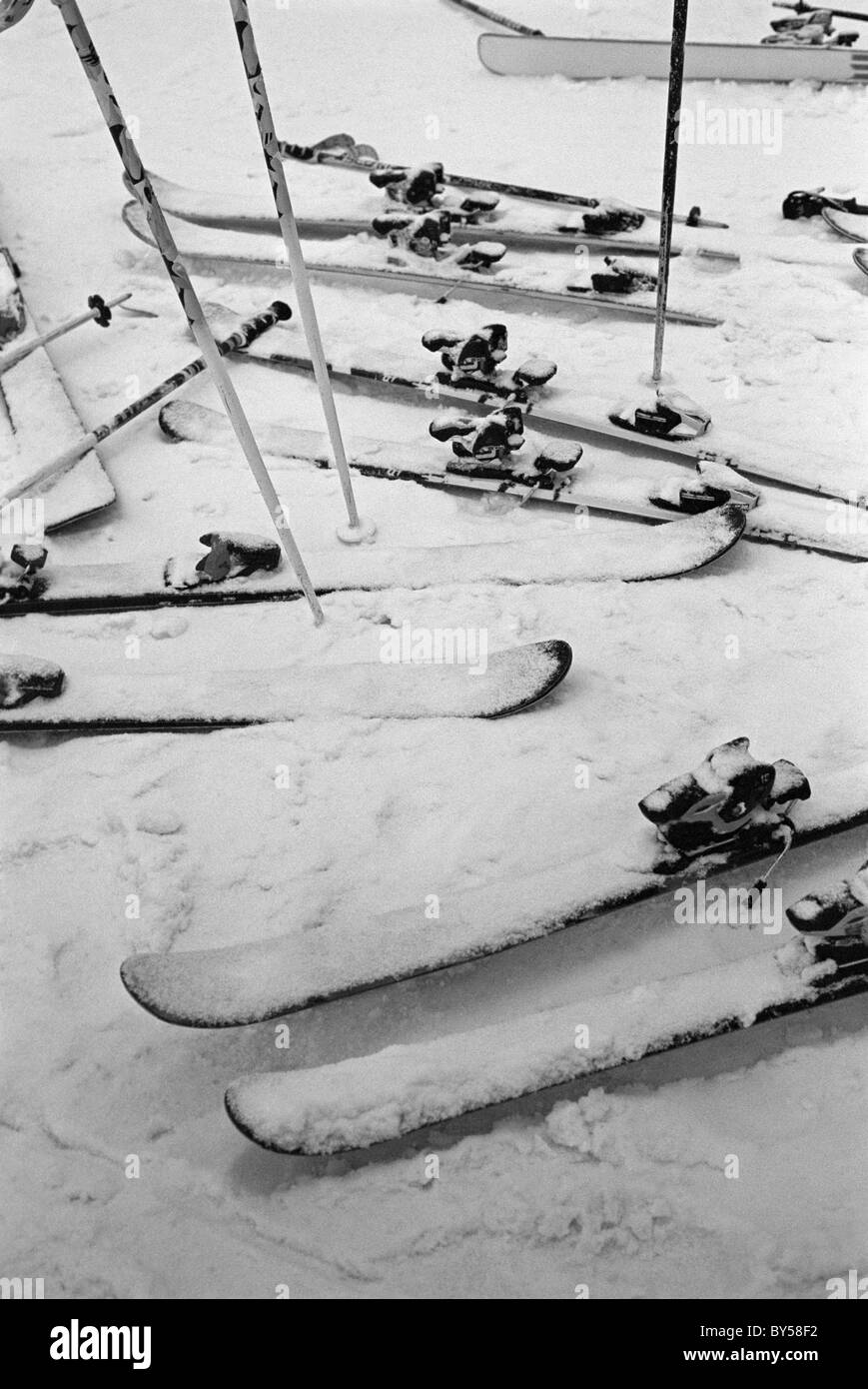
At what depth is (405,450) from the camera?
349cm

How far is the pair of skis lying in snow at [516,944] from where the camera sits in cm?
168

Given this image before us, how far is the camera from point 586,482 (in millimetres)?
3254

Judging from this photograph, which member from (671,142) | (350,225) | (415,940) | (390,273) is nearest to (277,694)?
(415,940)

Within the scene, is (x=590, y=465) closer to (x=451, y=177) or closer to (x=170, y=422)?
(x=170, y=422)

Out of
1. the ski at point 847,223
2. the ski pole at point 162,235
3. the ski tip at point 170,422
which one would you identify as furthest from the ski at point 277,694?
the ski at point 847,223

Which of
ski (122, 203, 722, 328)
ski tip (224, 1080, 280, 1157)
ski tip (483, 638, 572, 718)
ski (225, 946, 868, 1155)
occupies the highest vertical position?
ski (122, 203, 722, 328)

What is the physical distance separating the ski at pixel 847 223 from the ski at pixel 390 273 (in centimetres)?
126

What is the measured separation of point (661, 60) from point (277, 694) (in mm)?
6551

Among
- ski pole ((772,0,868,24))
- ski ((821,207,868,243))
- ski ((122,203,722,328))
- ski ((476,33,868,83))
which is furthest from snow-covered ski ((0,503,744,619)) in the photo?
ski pole ((772,0,868,24))

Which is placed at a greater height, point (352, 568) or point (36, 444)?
point (36, 444)

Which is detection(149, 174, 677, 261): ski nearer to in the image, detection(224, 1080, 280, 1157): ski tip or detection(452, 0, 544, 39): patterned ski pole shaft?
detection(452, 0, 544, 39): patterned ski pole shaft

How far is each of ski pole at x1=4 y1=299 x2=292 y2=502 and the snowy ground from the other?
0.18 m

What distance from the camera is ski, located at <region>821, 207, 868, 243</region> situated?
461cm
